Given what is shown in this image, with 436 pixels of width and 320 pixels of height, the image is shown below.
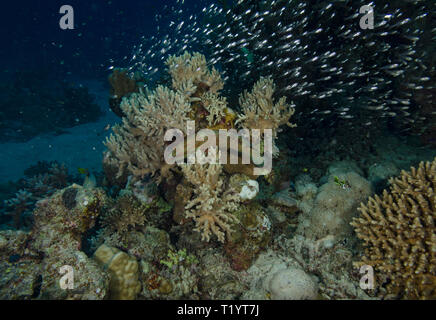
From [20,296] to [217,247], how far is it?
3.17m

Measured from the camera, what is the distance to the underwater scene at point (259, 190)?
4020 millimetres

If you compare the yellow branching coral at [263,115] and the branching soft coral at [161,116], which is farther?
the yellow branching coral at [263,115]

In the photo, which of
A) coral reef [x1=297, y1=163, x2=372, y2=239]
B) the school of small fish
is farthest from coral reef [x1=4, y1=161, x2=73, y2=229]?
coral reef [x1=297, y1=163, x2=372, y2=239]

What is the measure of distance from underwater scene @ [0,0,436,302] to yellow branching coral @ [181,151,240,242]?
0.03m

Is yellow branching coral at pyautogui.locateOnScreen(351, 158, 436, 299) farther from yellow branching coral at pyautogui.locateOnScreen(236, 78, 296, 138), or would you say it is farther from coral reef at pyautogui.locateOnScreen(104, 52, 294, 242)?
yellow branching coral at pyautogui.locateOnScreen(236, 78, 296, 138)

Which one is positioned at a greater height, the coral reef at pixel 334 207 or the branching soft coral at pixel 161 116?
the branching soft coral at pixel 161 116

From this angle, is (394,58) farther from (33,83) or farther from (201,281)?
(33,83)

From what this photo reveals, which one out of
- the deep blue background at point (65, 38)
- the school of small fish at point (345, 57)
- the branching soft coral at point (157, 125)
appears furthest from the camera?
the deep blue background at point (65, 38)

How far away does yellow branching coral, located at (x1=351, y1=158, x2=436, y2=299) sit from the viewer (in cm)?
366

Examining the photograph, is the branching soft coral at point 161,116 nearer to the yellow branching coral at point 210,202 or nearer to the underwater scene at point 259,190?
the underwater scene at point 259,190

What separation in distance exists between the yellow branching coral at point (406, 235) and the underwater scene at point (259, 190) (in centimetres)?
2

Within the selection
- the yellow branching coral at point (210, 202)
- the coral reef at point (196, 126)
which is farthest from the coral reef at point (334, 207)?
the yellow branching coral at point (210, 202)

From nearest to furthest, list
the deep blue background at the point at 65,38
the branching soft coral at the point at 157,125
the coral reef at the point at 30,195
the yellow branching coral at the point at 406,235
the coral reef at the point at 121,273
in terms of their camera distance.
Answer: the yellow branching coral at the point at 406,235, the coral reef at the point at 121,273, the branching soft coral at the point at 157,125, the coral reef at the point at 30,195, the deep blue background at the point at 65,38

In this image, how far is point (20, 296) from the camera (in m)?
3.61
